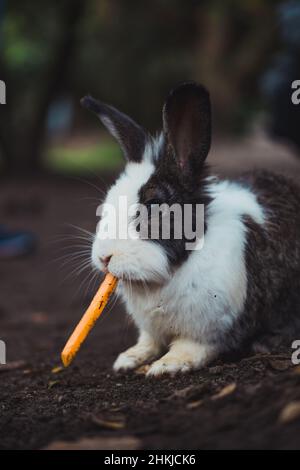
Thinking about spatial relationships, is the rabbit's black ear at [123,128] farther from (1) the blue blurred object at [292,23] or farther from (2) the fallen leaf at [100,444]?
(1) the blue blurred object at [292,23]

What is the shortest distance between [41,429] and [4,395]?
0.84 m

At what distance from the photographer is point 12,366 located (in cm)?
425

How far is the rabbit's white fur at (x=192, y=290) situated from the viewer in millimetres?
3236

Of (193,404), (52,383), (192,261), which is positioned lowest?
(193,404)

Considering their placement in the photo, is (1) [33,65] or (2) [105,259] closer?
(2) [105,259]

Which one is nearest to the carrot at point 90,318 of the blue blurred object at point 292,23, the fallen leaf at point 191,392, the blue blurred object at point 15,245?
the fallen leaf at point 191,392

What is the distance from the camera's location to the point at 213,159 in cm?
1491

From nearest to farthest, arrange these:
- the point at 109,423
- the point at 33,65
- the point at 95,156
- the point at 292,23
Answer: the point at 109,423 < the point at 292,23 < the point at 33,65 < the point at 95,156

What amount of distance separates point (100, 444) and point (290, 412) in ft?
1.98

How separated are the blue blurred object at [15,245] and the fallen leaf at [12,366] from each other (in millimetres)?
3597

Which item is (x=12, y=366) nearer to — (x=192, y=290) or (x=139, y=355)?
(x=139, y=355)

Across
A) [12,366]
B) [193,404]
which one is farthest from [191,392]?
[12,366]

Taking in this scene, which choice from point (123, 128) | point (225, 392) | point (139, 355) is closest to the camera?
point (225, 392)
